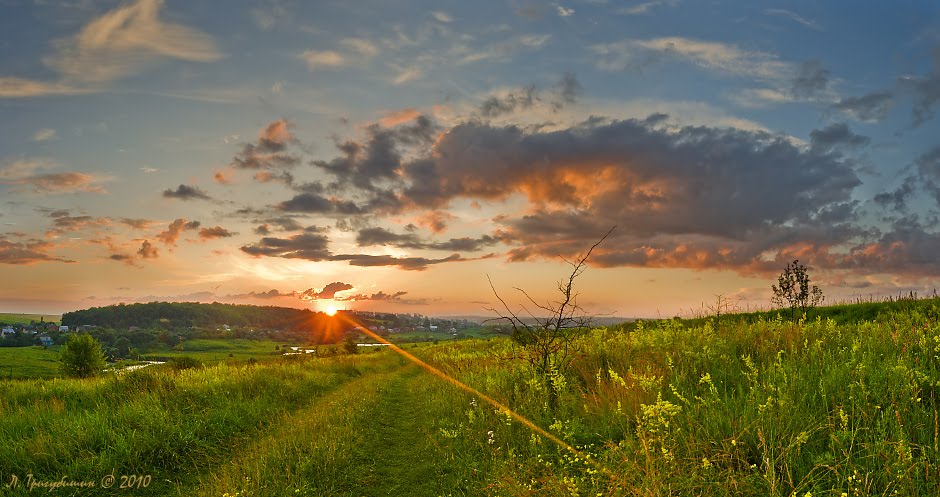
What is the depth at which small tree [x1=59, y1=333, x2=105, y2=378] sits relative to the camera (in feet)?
196

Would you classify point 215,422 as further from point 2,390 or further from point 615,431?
point 615,431

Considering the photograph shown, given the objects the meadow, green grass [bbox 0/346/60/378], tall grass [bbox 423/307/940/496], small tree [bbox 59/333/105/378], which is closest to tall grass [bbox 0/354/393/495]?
the meadow

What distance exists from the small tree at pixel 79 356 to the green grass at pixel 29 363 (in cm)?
6194

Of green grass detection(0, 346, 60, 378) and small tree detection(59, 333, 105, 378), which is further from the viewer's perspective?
green grass detection(0, 346, 60, 378)

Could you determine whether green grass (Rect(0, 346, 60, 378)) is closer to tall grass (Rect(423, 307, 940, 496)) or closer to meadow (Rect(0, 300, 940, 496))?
meadow (Rect(0, 300, 940, 496))

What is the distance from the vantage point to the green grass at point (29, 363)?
11475 centimetres

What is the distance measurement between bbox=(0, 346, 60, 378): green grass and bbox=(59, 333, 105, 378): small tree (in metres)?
61.9

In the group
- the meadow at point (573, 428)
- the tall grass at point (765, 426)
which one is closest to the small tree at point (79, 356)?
the meadow at point (573, 428)

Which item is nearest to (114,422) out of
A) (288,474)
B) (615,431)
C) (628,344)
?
(288,474)

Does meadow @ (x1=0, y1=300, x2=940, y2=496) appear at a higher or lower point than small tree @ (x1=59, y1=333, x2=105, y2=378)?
higher

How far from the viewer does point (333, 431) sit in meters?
11.9

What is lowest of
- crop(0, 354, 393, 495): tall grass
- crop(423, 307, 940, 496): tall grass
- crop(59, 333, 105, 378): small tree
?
crop(59, 333, 105, 378): small tree

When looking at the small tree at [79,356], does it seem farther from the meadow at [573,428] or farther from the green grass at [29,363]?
the green grass at [29,363]

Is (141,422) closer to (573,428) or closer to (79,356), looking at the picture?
(573,428)
